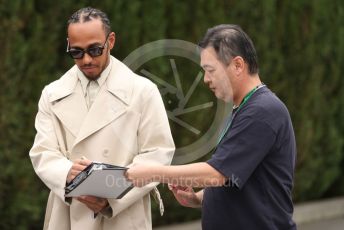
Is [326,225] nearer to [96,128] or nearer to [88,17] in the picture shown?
[96,128]

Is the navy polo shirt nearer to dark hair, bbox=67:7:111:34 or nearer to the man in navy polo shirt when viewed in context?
the man in navy polo shirt

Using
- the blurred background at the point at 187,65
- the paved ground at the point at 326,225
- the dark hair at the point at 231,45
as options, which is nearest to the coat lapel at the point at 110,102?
the dark hair at the point at 231,45

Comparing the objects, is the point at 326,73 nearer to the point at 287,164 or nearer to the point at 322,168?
the point at 322,168

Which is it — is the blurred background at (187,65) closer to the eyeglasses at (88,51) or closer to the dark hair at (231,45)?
the eyeglasses at (88,51)

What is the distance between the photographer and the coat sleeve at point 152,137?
3980 millimetres

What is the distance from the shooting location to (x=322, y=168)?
31.3 feet

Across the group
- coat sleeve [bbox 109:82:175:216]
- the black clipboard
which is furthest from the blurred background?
the black clipboard

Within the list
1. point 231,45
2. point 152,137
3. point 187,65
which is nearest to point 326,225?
point 187,65

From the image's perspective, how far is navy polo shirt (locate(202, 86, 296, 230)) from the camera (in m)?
3.37

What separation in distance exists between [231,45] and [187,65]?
407 cm

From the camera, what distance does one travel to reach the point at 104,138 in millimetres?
3994

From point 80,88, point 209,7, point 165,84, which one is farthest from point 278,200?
point 209,7

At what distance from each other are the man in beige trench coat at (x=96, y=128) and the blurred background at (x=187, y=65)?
2.28 m

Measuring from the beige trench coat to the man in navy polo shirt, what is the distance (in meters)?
0.47
